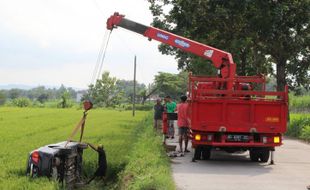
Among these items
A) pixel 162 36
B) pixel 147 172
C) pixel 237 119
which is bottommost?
pixel 147 172

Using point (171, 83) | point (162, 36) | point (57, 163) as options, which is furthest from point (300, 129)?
point (171, 83)

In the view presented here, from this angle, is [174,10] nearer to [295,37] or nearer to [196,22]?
[196,22]

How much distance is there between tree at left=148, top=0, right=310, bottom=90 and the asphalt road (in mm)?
10635

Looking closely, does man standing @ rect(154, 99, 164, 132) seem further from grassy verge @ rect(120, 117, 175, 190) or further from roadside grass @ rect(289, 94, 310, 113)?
roadside grass @ rect(289, 94, 310, 113)

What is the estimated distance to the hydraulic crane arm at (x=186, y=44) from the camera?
1568 centimetres

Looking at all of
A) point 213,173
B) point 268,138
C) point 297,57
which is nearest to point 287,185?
point 213,173

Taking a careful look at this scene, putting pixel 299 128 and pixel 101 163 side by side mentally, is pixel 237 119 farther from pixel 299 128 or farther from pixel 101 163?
pixel 299 128

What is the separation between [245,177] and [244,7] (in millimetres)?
14602

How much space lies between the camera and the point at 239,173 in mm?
12109

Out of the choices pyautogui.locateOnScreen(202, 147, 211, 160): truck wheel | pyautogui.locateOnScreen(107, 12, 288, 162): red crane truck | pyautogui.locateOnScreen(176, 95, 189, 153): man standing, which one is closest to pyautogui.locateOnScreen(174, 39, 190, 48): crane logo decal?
pyautogui.locateOnScreen(176, 95, 189, 153): man standing

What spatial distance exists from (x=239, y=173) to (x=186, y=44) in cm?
556

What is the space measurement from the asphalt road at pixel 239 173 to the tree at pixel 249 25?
10635 mm

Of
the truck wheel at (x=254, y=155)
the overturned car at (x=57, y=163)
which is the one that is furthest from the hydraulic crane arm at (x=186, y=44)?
the overturned car at (x=57, y=163)

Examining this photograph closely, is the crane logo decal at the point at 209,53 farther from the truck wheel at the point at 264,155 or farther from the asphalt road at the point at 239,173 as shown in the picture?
the truck wheel at the point at 264,155
